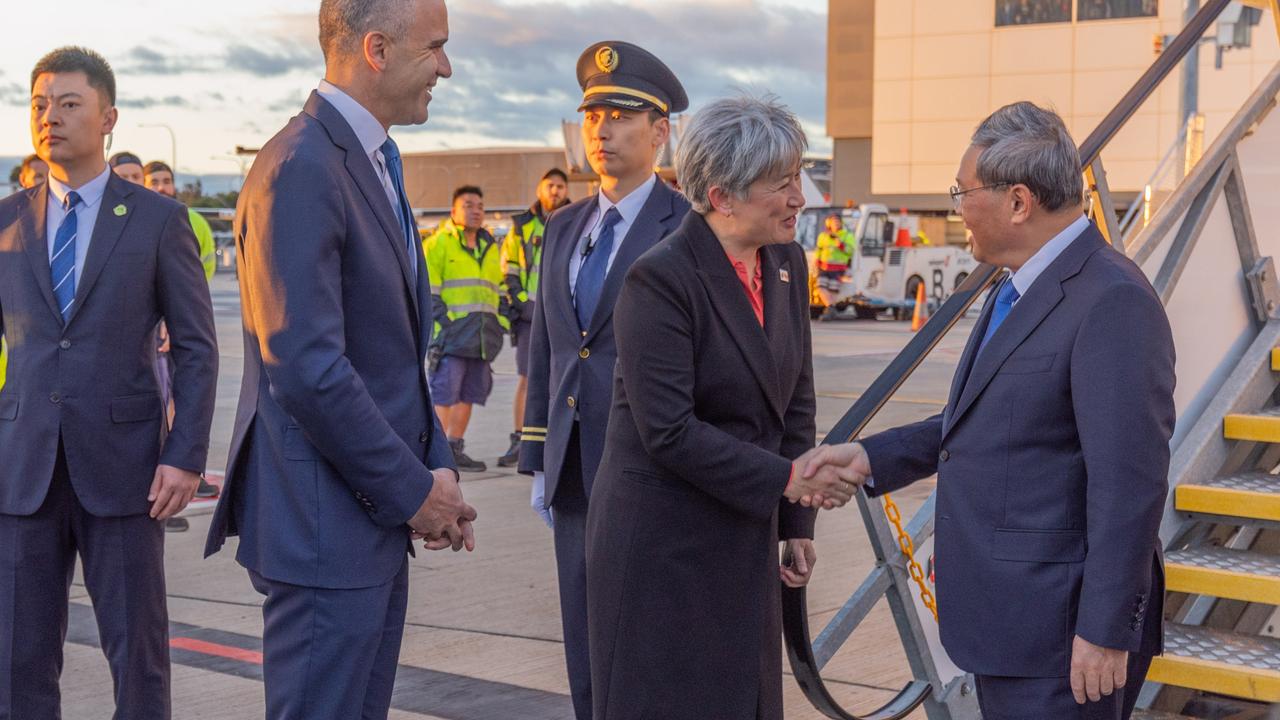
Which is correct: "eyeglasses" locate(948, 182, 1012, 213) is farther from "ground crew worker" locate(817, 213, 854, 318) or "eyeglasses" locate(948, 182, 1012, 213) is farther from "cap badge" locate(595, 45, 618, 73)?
"ground crew worker" locate(817, 213, 854, 318)

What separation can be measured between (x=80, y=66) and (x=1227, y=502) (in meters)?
3.74

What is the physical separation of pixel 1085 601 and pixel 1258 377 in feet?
9.44

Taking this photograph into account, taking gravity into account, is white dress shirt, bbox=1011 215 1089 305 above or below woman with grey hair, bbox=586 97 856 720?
above

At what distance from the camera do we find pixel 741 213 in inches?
121

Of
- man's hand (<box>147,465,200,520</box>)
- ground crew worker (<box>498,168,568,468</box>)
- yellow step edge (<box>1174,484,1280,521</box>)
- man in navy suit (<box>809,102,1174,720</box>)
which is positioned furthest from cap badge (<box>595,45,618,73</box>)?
ground crew worker (<box>498,168,568,468</box>)

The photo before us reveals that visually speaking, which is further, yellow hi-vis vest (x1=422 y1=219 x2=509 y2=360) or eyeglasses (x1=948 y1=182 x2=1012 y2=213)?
yellow hi-vis vest (x1=422 y1=219 x2=509 y2=360)

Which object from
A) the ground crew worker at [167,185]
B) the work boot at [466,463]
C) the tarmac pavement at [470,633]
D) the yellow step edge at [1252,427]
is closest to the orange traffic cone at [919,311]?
the work boot at [466,463]

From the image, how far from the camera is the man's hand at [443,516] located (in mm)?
2855

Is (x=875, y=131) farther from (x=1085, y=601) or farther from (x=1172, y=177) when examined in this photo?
(x=1085, y=601)

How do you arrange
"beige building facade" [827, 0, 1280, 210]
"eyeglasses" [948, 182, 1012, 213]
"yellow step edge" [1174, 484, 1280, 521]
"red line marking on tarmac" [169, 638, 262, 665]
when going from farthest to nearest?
1. "beige building facade" [827, 0, 1280, 210]
2. "red line marking on tarmac" [169, 638, 262, 665]
3. "yellow step edge" [1174, 484, 1280, 521]
4. "eyeglasses" [948, 182, 1012, 213]

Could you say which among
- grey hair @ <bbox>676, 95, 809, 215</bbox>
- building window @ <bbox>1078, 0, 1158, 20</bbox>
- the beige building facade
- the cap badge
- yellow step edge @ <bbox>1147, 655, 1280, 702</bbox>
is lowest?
yellow step edge @ <bbox>1147, 655, 1280, 702</bbox>

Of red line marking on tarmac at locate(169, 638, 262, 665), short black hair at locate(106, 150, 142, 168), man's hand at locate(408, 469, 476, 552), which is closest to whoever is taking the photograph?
man's hand at locate(408, 469, 476, 552)

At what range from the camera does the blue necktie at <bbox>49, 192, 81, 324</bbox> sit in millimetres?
3805

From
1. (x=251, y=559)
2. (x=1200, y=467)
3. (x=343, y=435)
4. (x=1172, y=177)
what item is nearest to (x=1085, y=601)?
(x=343, y=435)
